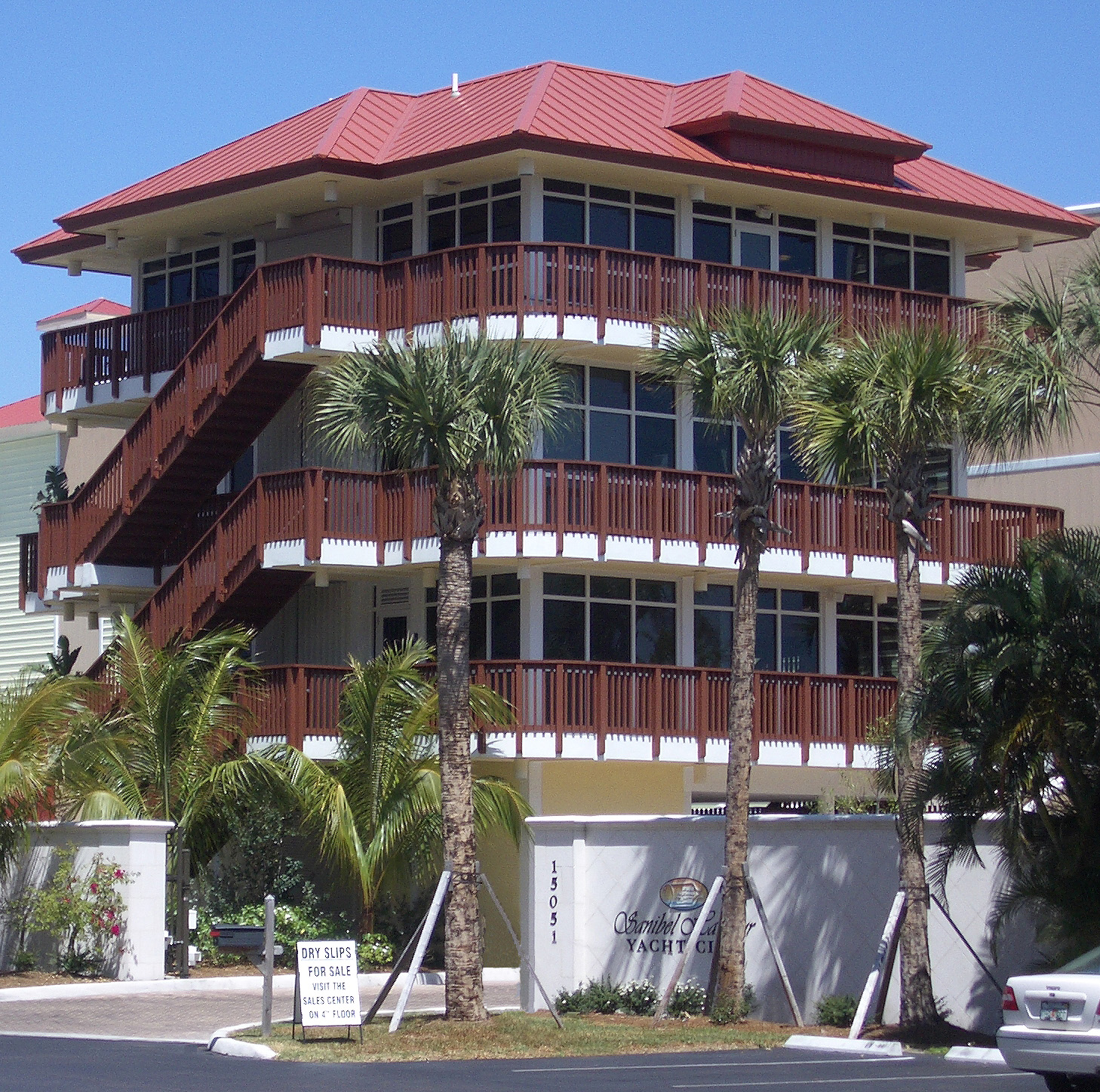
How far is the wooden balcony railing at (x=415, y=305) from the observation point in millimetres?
31891

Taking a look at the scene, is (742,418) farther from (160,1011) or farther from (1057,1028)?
(1057,1028)

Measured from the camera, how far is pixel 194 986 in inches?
1074

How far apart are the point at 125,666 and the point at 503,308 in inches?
297

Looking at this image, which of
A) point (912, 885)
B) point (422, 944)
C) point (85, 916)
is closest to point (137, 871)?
point (85, 916)

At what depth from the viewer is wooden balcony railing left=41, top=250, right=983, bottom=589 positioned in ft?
105

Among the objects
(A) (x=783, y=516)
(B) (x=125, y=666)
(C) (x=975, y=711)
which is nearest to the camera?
(C) (x=975, y=711)

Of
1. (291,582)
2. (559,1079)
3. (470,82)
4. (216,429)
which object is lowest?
(559,1079)

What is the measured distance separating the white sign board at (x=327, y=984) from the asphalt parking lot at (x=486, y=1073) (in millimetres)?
1184

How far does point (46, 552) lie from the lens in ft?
117

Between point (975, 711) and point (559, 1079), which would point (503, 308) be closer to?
point (975, 711)

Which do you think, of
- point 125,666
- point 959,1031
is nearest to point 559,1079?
point 959,1031

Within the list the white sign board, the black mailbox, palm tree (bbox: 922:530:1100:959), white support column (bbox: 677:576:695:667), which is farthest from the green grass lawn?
white support column (bbox: 677:576:695:667)

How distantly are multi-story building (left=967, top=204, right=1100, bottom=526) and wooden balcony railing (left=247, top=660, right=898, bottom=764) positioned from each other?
10.8m

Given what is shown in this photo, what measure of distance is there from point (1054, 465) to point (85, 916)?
23604mm
